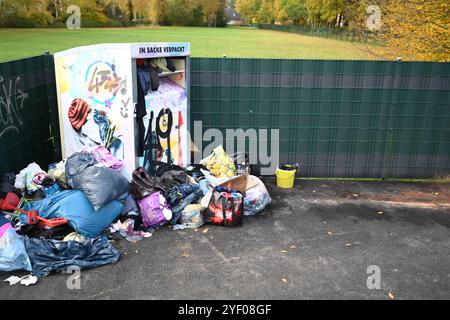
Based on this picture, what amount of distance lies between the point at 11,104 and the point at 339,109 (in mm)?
5219

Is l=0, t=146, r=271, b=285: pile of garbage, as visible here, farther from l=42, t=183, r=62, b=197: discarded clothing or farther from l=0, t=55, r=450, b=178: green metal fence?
l=0, t=55, r=450, b=178: green metal fence

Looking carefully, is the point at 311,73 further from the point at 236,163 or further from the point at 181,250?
the point at 181,250

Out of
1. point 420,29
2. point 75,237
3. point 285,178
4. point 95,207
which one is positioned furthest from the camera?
point 420,29

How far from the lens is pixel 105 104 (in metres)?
5.76

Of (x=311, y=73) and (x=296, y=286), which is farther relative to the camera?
(x=311, y=73)

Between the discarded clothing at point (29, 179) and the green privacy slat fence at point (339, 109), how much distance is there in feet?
9.14

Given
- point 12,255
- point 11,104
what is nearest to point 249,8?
point 11,104

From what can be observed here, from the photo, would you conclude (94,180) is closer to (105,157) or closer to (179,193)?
(105,157)

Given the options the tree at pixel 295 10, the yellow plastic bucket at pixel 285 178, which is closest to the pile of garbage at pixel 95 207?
the yellow plastic bucket at pixel 285 178

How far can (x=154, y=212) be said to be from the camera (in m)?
5.33

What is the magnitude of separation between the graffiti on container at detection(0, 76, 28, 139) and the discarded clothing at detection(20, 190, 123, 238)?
1.23 meters

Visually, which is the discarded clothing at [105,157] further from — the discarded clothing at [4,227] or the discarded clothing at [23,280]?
the discarded clothing at [23,280]

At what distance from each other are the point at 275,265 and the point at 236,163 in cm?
277
